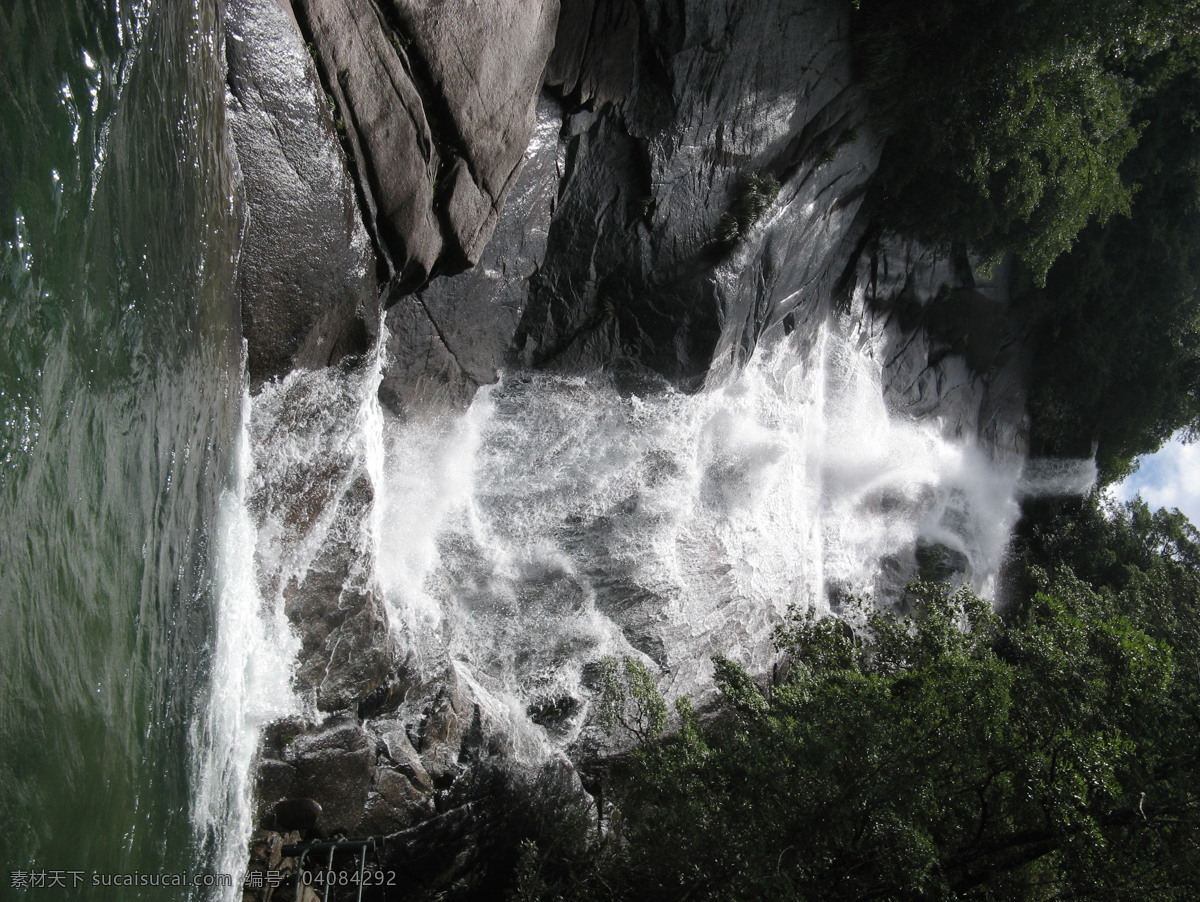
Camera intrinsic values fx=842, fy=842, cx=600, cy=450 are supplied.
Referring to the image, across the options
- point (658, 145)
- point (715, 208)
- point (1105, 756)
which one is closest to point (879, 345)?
point (715, 208)

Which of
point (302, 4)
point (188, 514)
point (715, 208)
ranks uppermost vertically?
point (715, 208)

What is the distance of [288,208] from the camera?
6.91m

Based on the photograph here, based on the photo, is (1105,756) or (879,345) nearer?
(1105,756)

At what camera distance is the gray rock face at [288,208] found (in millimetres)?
6418

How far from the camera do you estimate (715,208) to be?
11031 millimetres

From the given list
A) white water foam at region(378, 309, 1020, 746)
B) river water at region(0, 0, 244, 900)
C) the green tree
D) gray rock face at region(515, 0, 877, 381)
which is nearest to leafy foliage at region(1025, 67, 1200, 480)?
white water foam at region(378, 309, 1020, 746)

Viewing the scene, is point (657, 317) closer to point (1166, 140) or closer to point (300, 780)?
point (300, 780)

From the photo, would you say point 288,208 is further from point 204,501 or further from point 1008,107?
point 1008,107

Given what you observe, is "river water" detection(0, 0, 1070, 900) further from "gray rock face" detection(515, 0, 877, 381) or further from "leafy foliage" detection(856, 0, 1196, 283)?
"leafy foliage" detection(856, 0, 1196, 283)

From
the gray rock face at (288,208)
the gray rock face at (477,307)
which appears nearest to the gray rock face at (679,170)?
the gray rock face at (477,307)

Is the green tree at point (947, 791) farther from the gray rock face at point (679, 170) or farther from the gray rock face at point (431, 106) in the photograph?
the gray rock face at point (431, 106)

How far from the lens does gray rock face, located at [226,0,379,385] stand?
21.1 feet

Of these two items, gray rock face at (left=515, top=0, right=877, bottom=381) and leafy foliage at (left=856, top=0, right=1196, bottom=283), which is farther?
leafy foliage at (left=856, top=0, right=1196, bottom=283)

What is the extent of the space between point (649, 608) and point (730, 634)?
1717 mm
